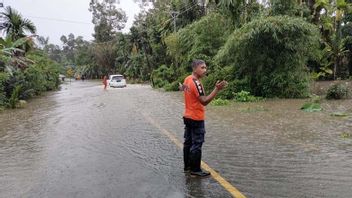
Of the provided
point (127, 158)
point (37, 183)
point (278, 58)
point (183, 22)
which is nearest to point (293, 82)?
point (278, 58)

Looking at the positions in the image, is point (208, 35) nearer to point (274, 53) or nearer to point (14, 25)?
point (274, 53)

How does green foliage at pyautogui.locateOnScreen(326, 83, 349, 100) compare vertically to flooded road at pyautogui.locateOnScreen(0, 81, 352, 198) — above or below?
above


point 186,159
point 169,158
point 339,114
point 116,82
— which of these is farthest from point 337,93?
point 116,82

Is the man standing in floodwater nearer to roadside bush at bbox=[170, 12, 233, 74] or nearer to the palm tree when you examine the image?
roadside bush at bbox=[170, 12, 233, 74]

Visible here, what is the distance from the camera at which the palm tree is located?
3256cm

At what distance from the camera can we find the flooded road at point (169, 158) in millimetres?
5891

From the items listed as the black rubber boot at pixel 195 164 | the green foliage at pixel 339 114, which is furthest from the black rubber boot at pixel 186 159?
the green foliage at pixel 339 114

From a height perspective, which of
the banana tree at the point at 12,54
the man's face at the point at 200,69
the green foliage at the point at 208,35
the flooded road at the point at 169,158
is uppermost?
the green foliage at the point at 208,35

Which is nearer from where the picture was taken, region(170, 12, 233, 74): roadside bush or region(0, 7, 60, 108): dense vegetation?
region(0, 7, 60, 108): dense vegetation

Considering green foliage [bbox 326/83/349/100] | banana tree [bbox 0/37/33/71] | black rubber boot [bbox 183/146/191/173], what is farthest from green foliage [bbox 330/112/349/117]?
banana tree [bbox 0/37/33/71]

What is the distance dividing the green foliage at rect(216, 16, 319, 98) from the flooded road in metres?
6.50

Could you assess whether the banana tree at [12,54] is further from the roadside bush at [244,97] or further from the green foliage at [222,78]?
the roadside bush at [244,97]

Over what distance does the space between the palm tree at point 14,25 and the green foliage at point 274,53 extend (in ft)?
60.5

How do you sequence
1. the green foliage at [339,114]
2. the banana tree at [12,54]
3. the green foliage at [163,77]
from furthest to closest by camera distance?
the green foliage at [163,77]
the banana tree at [12,54]
the green foliage at [339,114]
